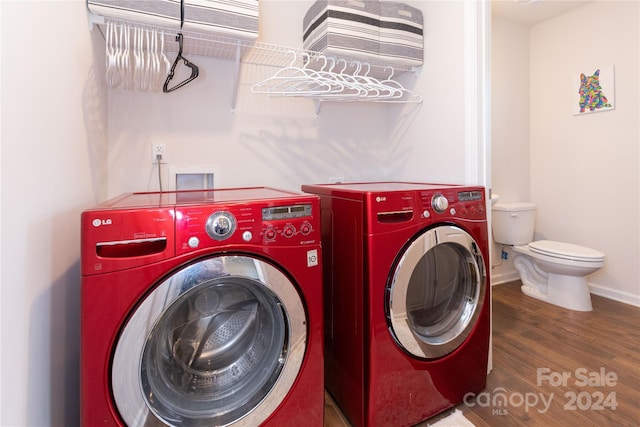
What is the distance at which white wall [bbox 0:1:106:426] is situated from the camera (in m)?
0.70

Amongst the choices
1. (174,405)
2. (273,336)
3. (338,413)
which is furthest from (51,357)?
(338,413)

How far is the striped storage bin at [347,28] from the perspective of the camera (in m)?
1.57

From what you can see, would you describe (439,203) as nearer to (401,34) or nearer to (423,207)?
(423,207)

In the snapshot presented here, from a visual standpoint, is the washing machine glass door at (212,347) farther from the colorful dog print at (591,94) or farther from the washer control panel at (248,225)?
the colorful dog print at (591,94)

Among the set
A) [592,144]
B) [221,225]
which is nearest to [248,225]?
[221,225]

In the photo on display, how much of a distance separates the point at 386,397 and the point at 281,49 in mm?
1794

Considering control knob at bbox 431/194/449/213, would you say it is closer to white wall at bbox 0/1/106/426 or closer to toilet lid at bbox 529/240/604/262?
white wall at bbox 0/1/106/426

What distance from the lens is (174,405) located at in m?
0.91

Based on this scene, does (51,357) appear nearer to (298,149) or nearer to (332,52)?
(298,149)

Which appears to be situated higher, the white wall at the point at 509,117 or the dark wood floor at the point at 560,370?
the white wall at the point at 509,117

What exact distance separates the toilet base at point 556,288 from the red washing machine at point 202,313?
91.6 inches

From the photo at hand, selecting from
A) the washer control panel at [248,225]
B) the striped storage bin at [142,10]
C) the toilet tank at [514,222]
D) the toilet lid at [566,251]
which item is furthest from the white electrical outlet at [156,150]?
the toilet lid at [566,251]

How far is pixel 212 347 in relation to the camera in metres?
1.07

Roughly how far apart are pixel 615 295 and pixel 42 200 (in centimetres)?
367
